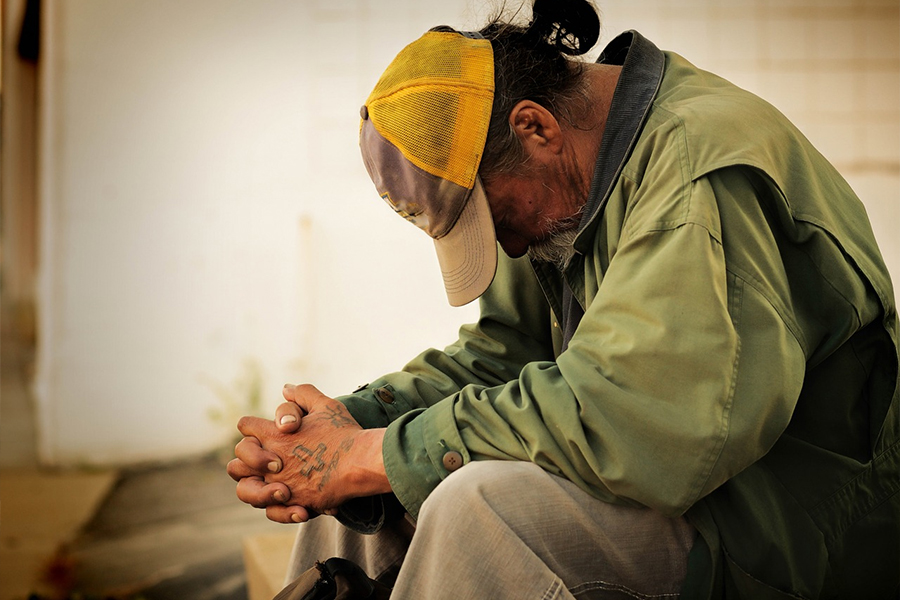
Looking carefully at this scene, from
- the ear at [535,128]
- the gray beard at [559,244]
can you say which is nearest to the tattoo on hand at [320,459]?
the gray beard at [559,244]

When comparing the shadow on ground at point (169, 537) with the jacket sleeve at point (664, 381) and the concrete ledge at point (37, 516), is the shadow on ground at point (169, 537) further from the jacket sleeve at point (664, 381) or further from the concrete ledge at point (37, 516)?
the jacket sleeve at point (664, 381)

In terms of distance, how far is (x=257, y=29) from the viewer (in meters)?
4.60

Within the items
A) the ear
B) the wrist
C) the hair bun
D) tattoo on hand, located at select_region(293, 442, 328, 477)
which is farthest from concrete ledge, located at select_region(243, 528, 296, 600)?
the hair bun

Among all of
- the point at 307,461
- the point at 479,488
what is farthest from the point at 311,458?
the point at 479,488

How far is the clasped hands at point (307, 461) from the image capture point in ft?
5.06

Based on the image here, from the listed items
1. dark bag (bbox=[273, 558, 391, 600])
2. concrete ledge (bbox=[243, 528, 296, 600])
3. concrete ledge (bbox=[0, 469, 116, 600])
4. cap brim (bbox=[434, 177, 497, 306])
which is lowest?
concrete ledge (bbox=[0, 469, 116, 600])

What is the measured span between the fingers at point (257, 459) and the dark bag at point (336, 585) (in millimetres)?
212

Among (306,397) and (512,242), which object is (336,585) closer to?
(306,397)

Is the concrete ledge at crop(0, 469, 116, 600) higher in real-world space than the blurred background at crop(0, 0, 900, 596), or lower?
lower

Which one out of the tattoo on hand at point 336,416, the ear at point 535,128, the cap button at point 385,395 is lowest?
the cap button at point 385,395

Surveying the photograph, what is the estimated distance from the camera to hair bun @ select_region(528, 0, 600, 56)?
185 centimetres

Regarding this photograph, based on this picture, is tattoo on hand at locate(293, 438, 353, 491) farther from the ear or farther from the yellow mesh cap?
the ear

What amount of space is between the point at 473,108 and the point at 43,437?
4.21 meters

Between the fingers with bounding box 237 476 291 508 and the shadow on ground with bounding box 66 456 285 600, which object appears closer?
the fingers with bounding box 237 476 291 508
